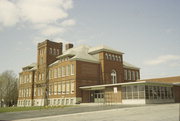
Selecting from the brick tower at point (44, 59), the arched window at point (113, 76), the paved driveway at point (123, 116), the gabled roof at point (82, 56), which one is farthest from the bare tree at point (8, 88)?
the paved driveway at point (123, 116)

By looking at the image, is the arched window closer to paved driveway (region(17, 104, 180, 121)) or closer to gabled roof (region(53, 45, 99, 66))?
gabled roof (region(53, 45, 99, 66))

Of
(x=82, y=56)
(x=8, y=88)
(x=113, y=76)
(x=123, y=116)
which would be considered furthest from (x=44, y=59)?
(x=123, y=116)

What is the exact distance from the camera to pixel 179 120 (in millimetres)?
12148

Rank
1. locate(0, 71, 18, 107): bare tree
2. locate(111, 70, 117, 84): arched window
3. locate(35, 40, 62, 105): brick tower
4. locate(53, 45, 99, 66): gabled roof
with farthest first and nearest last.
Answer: locate(0, 71, 18, 107): bare tree → locate(35, 40, 62, 105): brick tower → locate(111, 70, 117, 84): arched window → locate(53, 45, 99, 66): gabled roof

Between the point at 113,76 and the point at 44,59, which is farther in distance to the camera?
the point at 44,59

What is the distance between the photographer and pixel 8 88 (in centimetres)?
7662

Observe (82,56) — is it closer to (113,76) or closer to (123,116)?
(113,76)

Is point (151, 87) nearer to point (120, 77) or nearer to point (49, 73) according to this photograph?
point (120, 77)

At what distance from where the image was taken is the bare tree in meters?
74.9

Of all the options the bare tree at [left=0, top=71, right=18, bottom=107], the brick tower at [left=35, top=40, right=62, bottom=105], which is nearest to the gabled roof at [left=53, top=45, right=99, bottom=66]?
the brick tower at [left=35, top=40, right=62, bottom=105]

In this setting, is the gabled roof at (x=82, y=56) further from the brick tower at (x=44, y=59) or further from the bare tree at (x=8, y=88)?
the bare tree at (x=8, y=88)

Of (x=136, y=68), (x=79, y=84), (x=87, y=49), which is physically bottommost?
(x=79, y=84)

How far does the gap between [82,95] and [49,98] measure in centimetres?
1193

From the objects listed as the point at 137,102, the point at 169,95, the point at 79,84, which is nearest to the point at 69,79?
the point at 79,84
